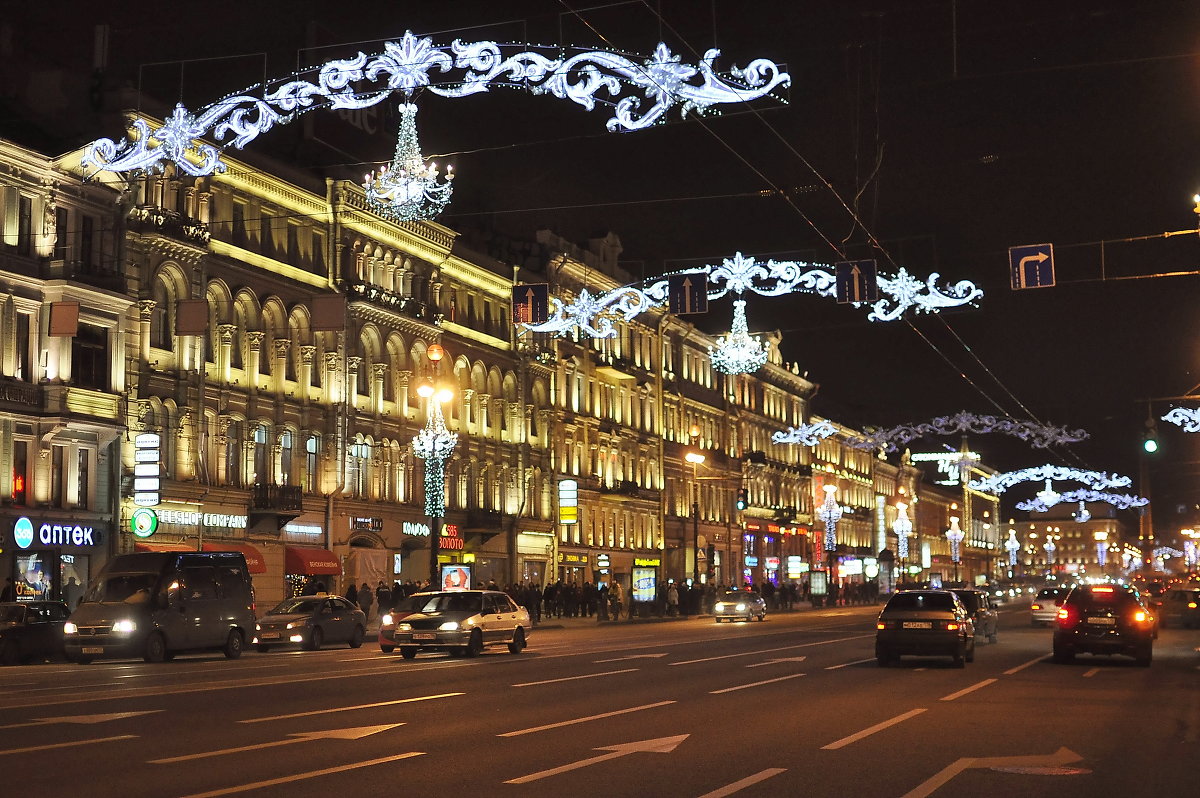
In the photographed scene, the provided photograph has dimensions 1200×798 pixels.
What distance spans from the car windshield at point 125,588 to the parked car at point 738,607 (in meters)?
33.8

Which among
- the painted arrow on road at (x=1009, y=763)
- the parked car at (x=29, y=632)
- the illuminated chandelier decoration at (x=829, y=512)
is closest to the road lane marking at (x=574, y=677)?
the painted arrow on road at (x=1009, y=763)

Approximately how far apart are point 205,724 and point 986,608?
2663 cm

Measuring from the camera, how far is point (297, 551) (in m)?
50.2

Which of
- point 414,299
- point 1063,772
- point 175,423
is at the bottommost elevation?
point 1063,772

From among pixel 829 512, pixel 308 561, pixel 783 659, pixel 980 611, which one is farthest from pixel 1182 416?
pixel 829 512

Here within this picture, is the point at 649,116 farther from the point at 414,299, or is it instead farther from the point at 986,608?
the point at 414,299

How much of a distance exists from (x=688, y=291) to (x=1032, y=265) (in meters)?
8.24

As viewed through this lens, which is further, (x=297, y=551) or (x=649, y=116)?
(x=297, y=551)

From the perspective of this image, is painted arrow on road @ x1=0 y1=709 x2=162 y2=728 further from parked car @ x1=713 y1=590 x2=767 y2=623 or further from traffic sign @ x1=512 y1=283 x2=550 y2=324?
parked car @ x1=713 y1=590 x2=767 y2=623

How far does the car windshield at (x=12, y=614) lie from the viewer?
101 ft

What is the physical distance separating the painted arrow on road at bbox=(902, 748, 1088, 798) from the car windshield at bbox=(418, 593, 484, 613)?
18.8m

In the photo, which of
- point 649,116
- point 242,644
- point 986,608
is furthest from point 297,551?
point 649,116

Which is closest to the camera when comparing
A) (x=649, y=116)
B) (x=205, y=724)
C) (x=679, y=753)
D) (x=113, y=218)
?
(x=679, y=753)

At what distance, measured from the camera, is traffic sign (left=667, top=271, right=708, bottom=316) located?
31422mm
